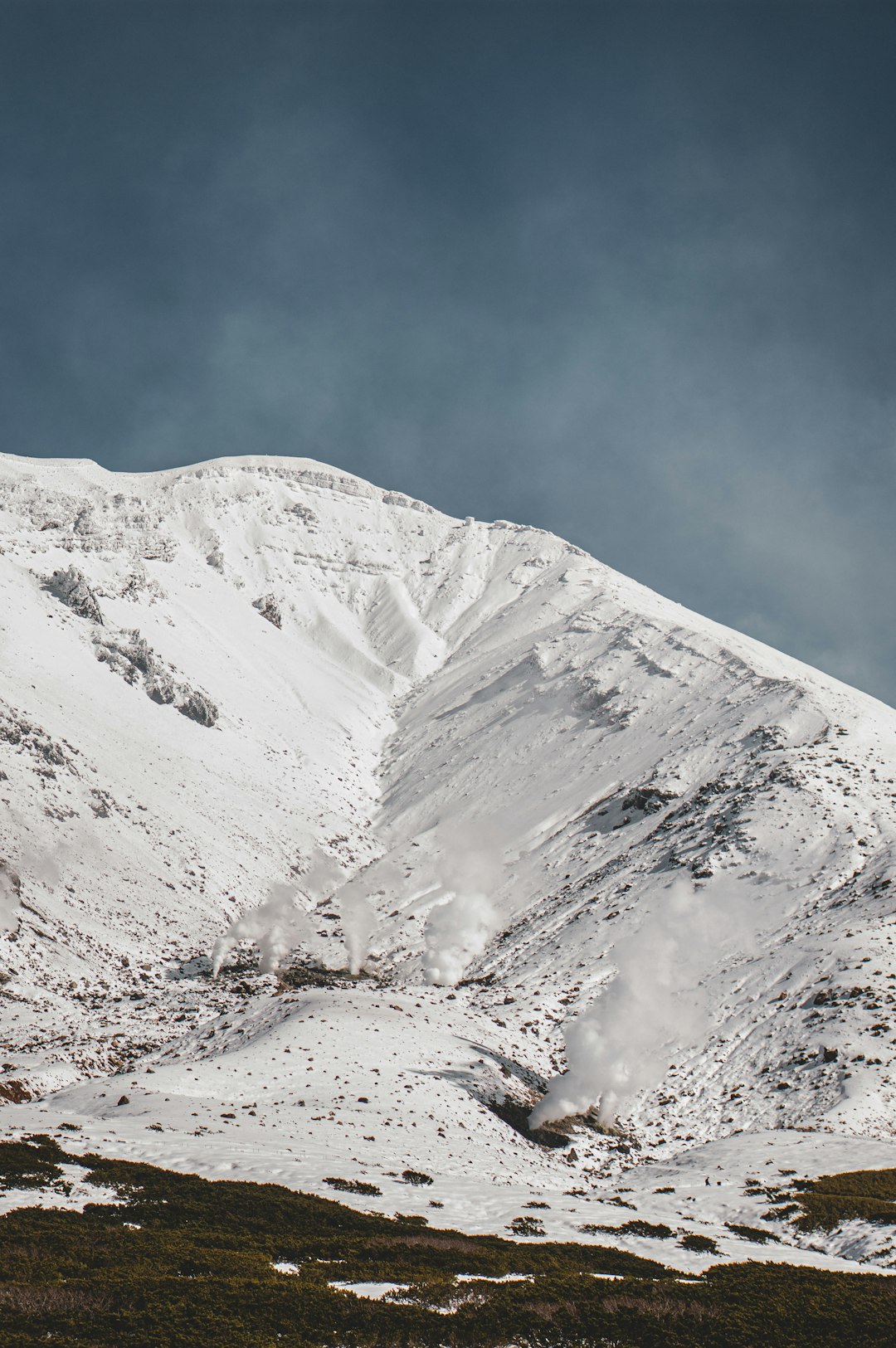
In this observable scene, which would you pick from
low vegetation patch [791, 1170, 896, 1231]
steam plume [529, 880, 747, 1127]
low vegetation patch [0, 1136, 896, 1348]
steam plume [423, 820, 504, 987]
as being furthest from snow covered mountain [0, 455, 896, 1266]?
low vegetation patch [0, 1136, 896, 1348]

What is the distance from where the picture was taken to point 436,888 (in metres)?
88.7

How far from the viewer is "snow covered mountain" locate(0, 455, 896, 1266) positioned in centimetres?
3753

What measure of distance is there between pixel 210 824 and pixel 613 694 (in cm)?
5828

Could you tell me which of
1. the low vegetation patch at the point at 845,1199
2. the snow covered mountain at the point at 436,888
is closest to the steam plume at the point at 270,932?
the snow covered mountain at the point at 436,888

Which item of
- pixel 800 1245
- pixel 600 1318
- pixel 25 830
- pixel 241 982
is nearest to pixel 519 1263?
pixel 600 1318

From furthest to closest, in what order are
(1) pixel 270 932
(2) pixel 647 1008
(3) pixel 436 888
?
(3) pixel 436 888, (1) pixel 270 932, (2) pixel 647 1008

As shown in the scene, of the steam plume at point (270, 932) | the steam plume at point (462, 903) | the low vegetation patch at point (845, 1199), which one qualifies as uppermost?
the steam plume at point (462, 903)

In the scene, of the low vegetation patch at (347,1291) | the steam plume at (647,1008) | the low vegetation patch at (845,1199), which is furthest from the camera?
the steam plume at (647,1008)

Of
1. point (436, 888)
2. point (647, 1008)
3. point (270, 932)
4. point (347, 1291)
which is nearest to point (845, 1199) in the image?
point (347, 1291)

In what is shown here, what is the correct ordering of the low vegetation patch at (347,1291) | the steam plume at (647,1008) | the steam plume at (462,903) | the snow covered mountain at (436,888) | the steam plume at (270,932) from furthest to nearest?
the steam plume at (270,932), the steam plume at (462,903), the steam plume at (647,1008), the snow covered mountain at (436,888), the low vegetation patch at (347,1291)

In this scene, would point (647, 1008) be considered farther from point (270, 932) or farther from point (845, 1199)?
point (270, 932)

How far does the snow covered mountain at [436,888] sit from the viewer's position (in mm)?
37531

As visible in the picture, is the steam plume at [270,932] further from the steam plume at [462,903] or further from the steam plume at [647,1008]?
the steam plume at [647,1008]

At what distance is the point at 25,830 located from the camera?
240ft
